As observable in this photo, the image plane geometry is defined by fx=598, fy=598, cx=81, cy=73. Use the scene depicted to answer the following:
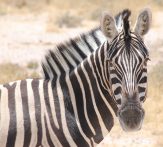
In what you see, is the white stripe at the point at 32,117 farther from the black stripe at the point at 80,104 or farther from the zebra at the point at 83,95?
the black stripe at the point at 80,104

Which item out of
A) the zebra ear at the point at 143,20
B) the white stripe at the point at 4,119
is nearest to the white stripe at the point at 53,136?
the white stripe at the point at 4,119

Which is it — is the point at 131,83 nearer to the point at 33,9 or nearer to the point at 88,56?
the point at 88,56

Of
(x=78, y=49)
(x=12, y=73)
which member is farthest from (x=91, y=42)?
(x=12, y=73)

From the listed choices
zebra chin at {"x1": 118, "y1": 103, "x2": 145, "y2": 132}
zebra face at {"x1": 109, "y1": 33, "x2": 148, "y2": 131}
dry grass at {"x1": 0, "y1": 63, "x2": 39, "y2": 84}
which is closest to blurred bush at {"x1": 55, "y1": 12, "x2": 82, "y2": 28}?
dry grass at {"x1": 0, "y1": 63, "x2": 39, "y2": 84}

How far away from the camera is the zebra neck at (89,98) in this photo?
4.98m

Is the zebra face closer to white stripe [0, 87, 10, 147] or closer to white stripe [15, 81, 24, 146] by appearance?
white stripe [15, 81, 24, 146]

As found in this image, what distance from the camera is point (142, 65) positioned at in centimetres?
462

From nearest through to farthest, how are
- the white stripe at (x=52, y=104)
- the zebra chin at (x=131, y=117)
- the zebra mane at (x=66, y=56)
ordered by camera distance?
the zebra chin at (x=131, y=117)
the white stripe at (x=52, y=104)
the zebra mane at (x=66, y=56)

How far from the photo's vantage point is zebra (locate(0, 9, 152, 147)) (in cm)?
459

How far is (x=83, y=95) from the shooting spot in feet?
16.4

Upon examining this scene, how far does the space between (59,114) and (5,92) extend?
0.50 meters

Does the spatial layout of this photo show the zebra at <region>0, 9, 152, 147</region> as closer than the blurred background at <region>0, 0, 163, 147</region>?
Yes

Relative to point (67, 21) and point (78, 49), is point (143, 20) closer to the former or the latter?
point (78, 49)

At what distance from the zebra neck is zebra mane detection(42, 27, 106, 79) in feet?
0.26
